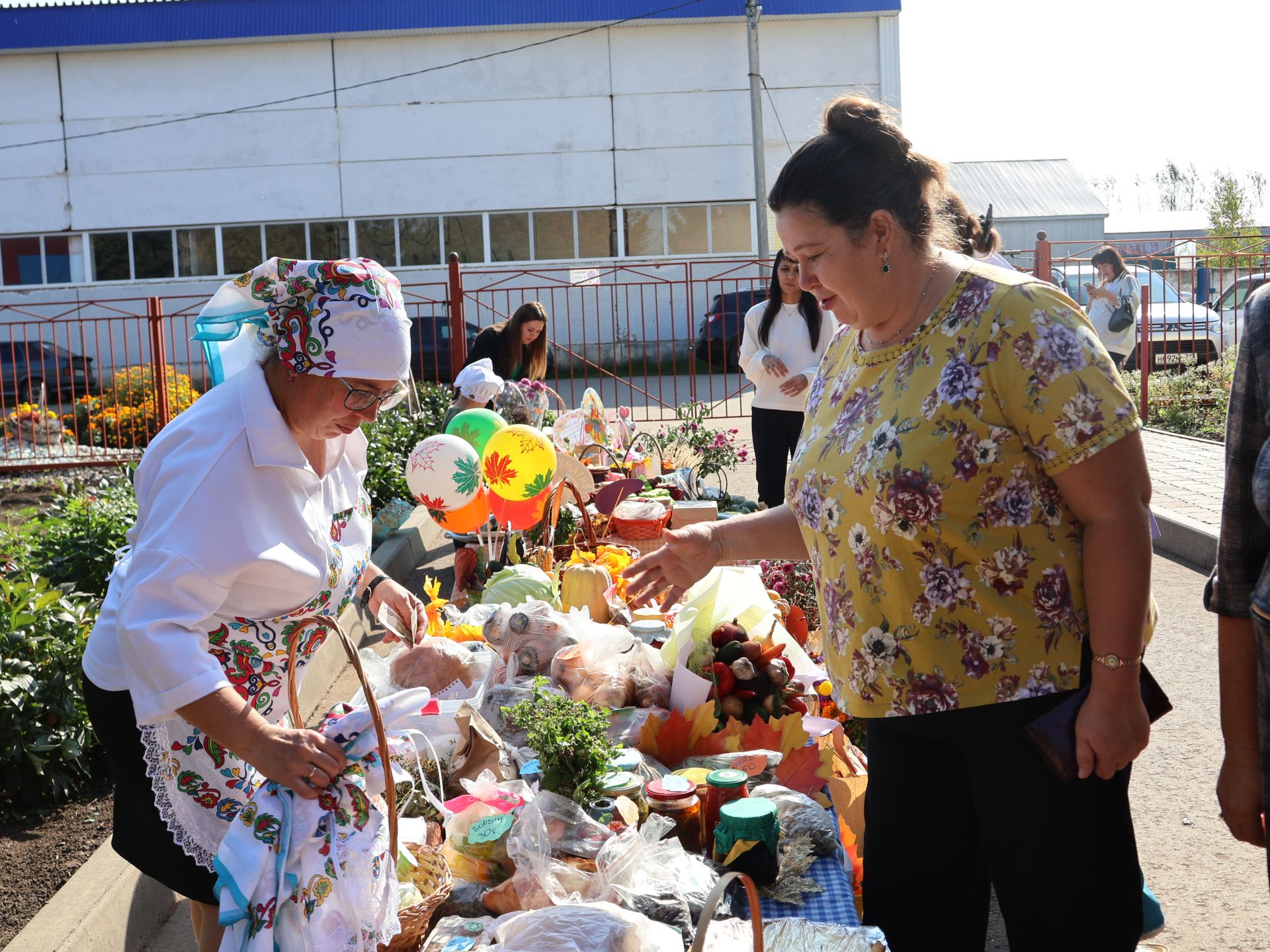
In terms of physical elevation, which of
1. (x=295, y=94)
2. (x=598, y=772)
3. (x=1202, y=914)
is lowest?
(x=1202, y=914)

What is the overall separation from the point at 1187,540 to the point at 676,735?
15.7 ft

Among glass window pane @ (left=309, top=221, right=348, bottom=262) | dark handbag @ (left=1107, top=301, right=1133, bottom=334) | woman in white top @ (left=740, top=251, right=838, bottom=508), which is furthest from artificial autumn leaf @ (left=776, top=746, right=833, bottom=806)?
glass window pane @ (left=309, top=221, right=348, bottom=262)

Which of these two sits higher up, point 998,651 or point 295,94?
point 295,94

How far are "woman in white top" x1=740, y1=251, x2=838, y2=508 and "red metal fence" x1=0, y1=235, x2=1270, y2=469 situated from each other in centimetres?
325

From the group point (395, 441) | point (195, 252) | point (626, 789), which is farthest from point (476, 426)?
point (195, 252)

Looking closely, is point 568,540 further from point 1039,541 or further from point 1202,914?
point 1039,541

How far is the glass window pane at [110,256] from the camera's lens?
893 inches

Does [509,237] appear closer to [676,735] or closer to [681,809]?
[676,735]

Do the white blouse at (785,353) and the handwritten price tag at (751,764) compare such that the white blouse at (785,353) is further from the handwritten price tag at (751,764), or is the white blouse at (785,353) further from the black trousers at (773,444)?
the handwritten price tag at (751,764)

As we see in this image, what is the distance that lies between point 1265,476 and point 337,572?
1581mm

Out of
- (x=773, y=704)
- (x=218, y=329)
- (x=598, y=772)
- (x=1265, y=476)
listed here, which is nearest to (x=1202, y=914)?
(x=773, y=704)

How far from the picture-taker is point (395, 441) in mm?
7992

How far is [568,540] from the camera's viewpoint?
5.62 metres

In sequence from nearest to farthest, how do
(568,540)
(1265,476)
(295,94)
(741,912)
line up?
(1265,476), (741,912), (568,540), (295,94)
